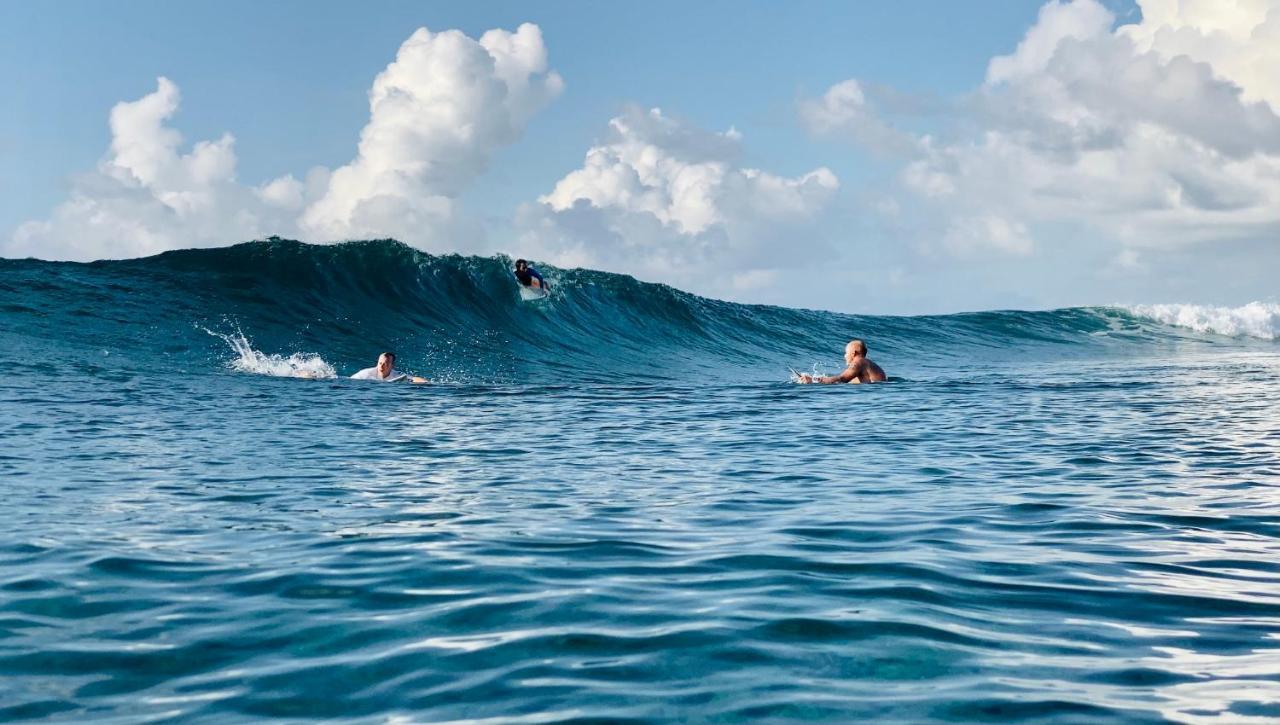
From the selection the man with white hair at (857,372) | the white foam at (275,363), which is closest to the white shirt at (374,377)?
the white foam at (275,363)

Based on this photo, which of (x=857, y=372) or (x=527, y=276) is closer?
(x=857, y=372)

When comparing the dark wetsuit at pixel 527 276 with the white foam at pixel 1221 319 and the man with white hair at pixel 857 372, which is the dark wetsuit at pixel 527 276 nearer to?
the man with white hair at pixel 857 372

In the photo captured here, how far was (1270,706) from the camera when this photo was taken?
3.34 meters

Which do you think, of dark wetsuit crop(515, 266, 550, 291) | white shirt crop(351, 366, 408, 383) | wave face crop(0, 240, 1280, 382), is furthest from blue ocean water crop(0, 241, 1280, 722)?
dark wetsuit crop(515, 266, 550, 291)

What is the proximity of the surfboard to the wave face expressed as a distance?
0.17 m

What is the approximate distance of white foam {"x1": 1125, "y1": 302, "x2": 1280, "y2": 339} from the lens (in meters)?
47.7

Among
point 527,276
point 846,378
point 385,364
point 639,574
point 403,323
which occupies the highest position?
point 527,276

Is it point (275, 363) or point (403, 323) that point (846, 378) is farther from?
point (403, 323)

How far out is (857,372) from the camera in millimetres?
18031

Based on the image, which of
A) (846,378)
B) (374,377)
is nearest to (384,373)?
(374,377)

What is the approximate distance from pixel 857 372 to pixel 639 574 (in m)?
13.3

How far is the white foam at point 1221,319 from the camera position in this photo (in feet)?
157

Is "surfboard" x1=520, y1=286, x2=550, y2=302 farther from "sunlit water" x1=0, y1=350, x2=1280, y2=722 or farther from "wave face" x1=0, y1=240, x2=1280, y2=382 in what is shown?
"sunlit water" x1=0, y1=350, x2=1280, y2=722

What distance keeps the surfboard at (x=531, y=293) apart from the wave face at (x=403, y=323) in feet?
0.55
